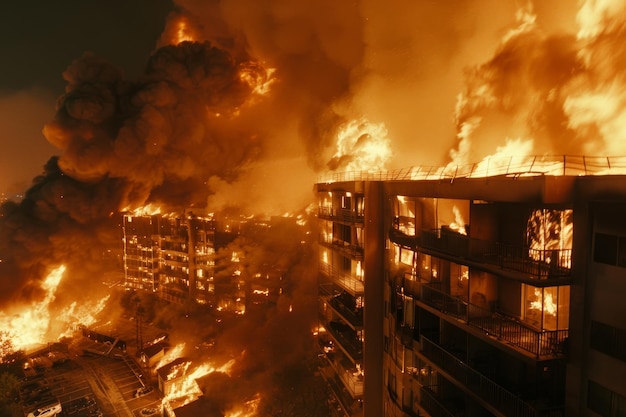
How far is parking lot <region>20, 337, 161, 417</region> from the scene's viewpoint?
1174 inches

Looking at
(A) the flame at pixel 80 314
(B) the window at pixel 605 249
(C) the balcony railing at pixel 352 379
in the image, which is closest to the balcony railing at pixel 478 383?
(B) the window at pixel 605 249

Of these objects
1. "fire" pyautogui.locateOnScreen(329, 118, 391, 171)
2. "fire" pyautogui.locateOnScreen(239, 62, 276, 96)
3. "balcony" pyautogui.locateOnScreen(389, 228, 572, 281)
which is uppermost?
"fire" pyautogui.locateOnScreen(239, 62, 276, 96)

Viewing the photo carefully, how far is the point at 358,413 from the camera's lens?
17.8 meters

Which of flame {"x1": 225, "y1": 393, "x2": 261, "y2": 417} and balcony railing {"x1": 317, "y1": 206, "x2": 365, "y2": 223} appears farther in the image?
flame {"x1": 225, "y1": 393, "x2": 261, "y2": 417}

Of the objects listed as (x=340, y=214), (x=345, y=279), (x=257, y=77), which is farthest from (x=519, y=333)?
(x=257, y=77)

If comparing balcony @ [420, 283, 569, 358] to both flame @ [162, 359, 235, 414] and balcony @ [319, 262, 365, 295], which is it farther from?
flame @ [162, 359, 235, 414]

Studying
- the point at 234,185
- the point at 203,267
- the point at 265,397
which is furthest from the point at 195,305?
the point at 265,397

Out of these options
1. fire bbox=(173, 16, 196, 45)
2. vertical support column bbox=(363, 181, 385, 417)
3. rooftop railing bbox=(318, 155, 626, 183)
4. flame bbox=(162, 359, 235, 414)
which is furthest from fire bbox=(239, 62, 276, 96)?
vertical support column bbox=(363, 181, 385, 417)

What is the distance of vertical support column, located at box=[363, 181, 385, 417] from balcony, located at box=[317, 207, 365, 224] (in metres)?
0.84

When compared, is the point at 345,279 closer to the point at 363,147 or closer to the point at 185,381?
the point at 363,147

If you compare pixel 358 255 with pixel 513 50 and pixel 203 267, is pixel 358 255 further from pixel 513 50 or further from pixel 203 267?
pixel 203 267

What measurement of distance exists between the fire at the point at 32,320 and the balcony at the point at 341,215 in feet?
98.8

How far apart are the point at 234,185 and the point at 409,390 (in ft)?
107

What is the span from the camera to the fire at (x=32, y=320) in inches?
1470
